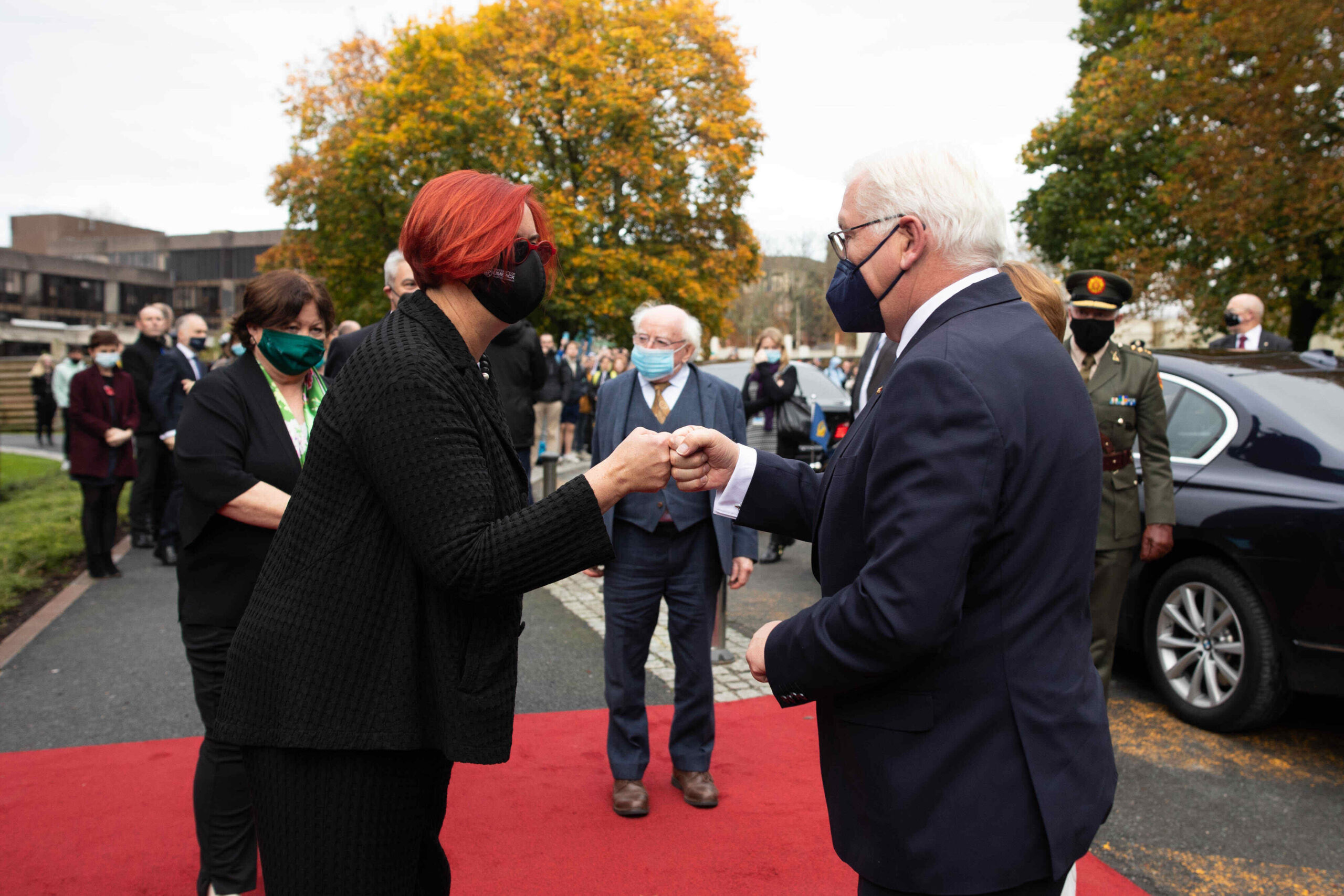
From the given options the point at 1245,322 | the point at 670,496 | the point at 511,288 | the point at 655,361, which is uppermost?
the point at 1245,322

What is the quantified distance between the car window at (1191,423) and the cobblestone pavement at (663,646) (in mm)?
2620

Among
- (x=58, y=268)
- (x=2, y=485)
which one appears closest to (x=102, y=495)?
(x=2, y=485)

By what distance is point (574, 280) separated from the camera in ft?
85.3

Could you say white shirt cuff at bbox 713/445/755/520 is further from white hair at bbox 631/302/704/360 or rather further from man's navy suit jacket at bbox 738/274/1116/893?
white hair at bbox 631/302/704/360

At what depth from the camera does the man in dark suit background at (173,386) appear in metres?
8.43

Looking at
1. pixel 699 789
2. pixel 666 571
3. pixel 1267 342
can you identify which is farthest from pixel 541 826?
pixel 1267 342

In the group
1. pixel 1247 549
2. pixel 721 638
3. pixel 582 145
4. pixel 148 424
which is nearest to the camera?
pixel 1247 549

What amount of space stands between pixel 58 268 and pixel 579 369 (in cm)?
7133

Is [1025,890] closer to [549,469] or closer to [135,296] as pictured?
[549,469]

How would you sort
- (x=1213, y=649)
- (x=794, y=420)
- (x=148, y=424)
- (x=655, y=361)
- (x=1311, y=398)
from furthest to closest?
(x=794, y=420), (x=148, y=424), (x=1311, y=398), (x=1213, y=649), (x=655, y=361)

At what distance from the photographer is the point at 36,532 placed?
31.4 ft

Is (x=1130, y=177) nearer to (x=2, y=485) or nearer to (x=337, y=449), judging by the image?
(x=2, y=485)

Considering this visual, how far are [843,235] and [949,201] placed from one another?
0.85ft

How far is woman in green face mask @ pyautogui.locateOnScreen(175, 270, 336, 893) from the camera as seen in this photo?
291cm
